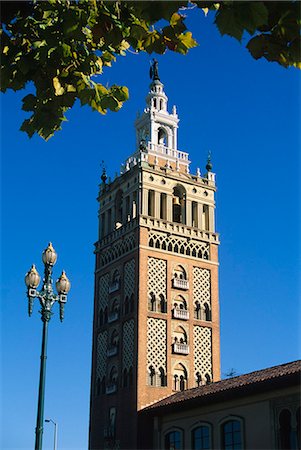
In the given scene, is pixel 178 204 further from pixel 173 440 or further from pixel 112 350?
pixel 173 440

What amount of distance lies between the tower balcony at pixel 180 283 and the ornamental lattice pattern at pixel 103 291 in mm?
4816

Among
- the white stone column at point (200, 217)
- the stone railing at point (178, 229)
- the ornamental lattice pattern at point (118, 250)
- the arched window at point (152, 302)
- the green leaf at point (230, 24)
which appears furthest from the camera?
the white stone column at point (200, 217)

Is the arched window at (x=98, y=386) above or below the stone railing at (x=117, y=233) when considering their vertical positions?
below

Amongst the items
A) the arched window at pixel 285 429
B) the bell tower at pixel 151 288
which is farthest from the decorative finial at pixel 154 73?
the arched window at pixel 285 429

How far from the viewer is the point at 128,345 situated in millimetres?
42812

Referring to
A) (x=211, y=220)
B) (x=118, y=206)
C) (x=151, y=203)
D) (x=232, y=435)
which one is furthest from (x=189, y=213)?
(x=232, y=435)

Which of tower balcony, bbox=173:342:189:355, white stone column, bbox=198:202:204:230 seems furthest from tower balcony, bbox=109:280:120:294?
white stone column, bbox=198:202:204:230

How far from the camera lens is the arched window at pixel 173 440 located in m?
35.8

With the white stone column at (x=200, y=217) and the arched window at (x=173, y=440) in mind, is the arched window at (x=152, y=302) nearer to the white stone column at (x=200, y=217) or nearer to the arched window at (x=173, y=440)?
the white stone column at (x=200, y=217)

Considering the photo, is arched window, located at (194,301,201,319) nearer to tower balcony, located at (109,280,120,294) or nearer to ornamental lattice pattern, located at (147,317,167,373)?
ornamental lattice pattern, located at (147,317,167,373)

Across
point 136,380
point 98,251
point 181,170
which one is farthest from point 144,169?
point 136,380

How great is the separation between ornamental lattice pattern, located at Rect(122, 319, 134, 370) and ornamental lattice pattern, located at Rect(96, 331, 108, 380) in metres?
2.30

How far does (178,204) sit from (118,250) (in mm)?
5205

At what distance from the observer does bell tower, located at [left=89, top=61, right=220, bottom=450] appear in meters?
42.1
